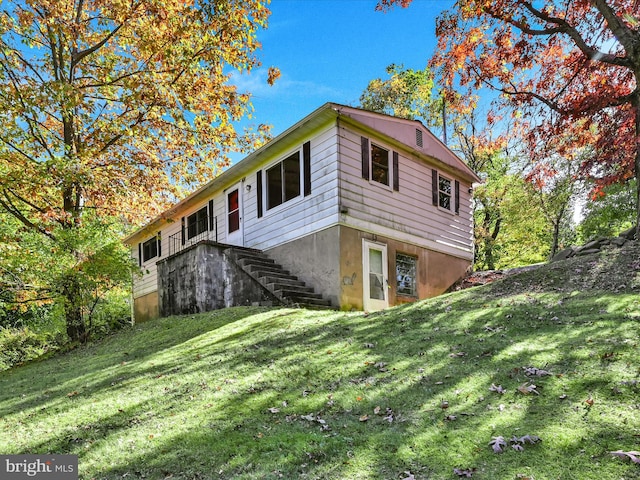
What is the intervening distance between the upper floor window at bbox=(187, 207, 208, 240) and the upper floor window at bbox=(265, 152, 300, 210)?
4.53m

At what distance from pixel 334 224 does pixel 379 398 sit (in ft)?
21.1

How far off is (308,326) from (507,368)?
3.82 m

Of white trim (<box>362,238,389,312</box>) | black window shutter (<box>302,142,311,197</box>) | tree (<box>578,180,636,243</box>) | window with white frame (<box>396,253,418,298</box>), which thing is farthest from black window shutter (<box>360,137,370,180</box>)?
tree (<box>578,180,636,243</box>)

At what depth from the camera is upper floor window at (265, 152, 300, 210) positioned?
12111mm

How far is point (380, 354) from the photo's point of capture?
575 centimetres

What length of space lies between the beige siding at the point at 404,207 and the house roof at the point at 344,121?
0.29m

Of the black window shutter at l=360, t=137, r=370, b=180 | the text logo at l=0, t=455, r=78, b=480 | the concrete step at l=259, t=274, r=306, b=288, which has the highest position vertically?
the black window shutter at l=360, t=137, r=370, b=180

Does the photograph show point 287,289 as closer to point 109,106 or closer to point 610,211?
point 109,106

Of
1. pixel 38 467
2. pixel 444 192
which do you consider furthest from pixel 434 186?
pixel 38 467

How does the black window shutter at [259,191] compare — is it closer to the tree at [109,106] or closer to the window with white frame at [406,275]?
the tree at [109,106]

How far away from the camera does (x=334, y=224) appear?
1056 cm

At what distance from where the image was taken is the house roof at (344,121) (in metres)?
10.8

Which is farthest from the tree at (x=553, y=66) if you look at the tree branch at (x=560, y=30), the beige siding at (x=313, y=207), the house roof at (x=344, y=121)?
the beige siding at (x=313, y=207)

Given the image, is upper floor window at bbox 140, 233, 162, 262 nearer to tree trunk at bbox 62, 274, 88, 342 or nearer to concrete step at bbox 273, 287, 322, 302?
tree trunk at bbox 62, 274, 88, 342
